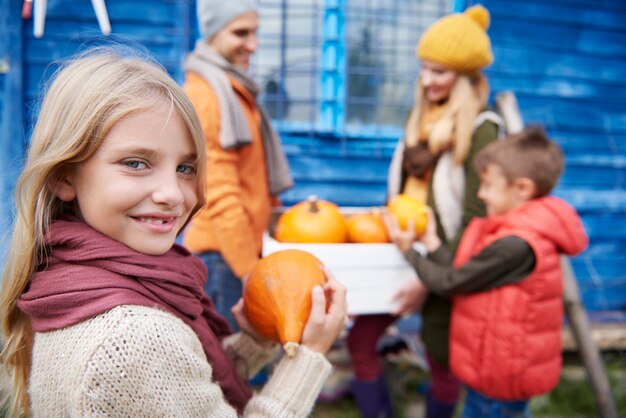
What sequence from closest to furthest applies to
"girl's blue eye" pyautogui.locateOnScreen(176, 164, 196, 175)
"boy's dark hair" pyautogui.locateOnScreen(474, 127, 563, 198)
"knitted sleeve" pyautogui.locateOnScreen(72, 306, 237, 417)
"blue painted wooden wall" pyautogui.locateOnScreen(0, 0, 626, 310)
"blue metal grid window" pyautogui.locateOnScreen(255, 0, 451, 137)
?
"knitted sleeve" pyautogui.locateOnScreen(72, 306, 237, 417) < "girl's blue eye" pyautogui.locateOnScreen(176, 164, 196, 175) < "boy's dark hair" pyautogui.locateOnScreen(474, 127, 563, 198) < "blue painted wooden wall" pyautogui.locateOnScreen(0, 0, 626, 310) < "blue metal grid window" pyautogui.locateOnScreen(255, 0, 451, 137)

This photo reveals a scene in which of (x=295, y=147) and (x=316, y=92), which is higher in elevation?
(x=316, y=92)

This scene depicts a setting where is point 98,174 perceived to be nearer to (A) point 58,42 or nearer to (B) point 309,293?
(B) point 309,293

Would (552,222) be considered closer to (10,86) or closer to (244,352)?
(244,352)

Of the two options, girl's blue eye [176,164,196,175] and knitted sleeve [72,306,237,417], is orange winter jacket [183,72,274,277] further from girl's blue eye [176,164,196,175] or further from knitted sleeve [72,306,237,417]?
knitted sleeve [72,306,237,417]

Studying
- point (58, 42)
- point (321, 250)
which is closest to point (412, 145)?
point (321, 250)

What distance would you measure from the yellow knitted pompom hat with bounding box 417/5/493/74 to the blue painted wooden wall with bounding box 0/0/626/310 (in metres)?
1.20

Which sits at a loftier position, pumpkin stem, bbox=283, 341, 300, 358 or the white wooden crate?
pumpkin stem, bbox=283, 341, 300, 358

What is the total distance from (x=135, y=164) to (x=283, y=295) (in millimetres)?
527

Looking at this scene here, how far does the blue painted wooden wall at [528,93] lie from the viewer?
316 cm

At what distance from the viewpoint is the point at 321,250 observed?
6.89 feet

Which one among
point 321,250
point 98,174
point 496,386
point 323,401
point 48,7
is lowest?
point 323,401

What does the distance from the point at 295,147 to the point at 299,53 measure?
66 cm

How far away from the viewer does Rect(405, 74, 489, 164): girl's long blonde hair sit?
230 centimetres

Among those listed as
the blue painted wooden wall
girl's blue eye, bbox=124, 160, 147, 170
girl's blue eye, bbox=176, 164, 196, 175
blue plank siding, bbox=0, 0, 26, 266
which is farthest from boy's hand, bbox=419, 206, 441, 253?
blue plank siding, bbox=0, 0, 26, 266
